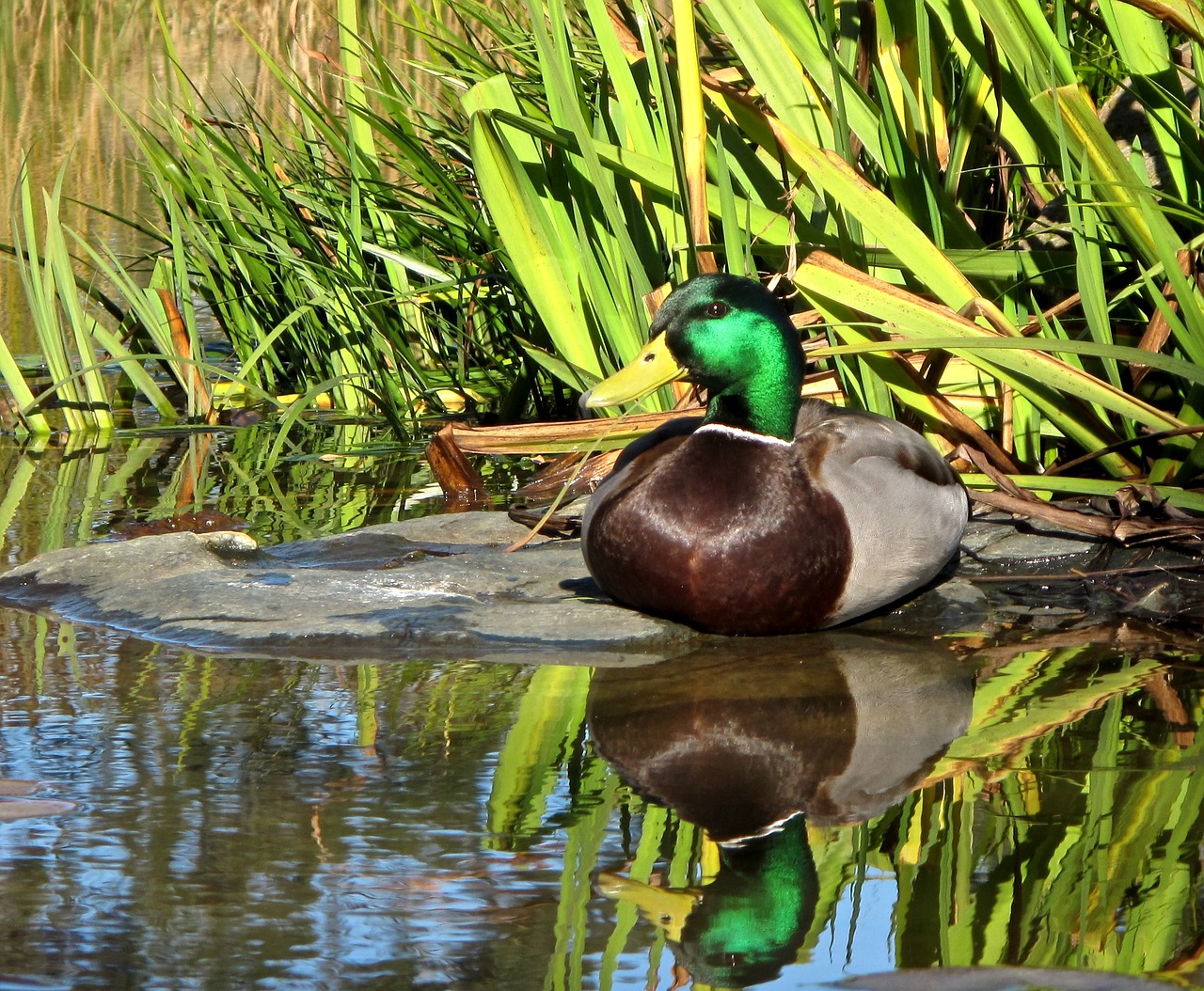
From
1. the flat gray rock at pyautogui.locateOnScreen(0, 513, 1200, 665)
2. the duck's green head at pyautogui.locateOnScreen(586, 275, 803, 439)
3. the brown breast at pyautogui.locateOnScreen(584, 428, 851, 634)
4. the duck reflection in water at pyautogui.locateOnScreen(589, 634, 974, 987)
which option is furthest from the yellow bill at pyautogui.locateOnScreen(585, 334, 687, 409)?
the duck reflection in water at pyautogui.locateOnScreen(589, 634, 974, 987)

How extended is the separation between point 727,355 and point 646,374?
0.16m

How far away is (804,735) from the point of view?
8.09ft

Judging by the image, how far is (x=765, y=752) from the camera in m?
2.38

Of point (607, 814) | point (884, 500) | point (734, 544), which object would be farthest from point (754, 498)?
point (607, 814)

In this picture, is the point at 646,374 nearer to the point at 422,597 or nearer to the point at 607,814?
the point at 422,597

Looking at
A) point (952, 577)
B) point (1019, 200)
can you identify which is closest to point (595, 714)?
point (952, 577)

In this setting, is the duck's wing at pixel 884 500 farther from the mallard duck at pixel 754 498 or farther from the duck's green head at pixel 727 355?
the duck's green head at pixel 727 355

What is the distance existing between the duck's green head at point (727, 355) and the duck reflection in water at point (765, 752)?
46 cm

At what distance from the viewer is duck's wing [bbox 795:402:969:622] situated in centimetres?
304

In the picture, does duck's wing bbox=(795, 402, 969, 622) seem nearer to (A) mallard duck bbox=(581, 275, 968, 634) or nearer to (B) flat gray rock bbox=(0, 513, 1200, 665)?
(A) mallard duck bbox=(581, 275, 968, 634)

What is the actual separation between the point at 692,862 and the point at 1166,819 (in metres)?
0.60

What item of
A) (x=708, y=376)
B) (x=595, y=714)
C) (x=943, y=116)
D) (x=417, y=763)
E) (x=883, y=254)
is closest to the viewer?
(x=417, y=763)

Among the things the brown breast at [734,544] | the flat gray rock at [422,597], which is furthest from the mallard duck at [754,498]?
the flat gray rock at [422,597]

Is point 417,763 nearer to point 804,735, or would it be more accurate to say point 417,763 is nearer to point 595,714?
point 595,714
